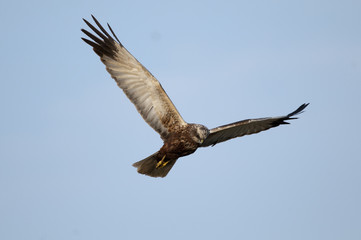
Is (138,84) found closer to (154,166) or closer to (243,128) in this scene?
(154,166)

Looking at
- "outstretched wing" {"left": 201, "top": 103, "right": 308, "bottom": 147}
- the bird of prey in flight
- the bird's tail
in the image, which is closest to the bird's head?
the bird of prey in flight

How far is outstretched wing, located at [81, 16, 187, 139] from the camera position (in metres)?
12.7

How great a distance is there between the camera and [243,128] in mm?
13750

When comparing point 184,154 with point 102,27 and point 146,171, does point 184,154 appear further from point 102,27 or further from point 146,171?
point 102,27

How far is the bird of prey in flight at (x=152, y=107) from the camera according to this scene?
12.6 meters

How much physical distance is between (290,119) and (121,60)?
4.13 meters

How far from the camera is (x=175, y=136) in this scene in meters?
12.7

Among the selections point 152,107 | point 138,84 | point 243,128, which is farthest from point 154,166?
point 243,128

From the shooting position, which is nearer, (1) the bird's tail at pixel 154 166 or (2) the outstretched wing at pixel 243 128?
(1) the bird's tail at pixel 154 166

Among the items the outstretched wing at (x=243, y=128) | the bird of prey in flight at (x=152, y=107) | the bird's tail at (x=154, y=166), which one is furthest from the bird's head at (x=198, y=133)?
the bird's tail at (x=154, y=166)

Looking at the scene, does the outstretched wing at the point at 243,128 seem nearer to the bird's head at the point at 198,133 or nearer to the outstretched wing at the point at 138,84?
the bird's head at the point at 198,133

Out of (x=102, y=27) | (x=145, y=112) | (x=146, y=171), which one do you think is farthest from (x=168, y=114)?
(x=102, y=27)

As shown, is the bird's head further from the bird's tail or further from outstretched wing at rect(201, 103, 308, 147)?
the bird's tail

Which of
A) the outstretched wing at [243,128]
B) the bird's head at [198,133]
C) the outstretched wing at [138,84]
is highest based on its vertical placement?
the outstretched wing at [138,84]
